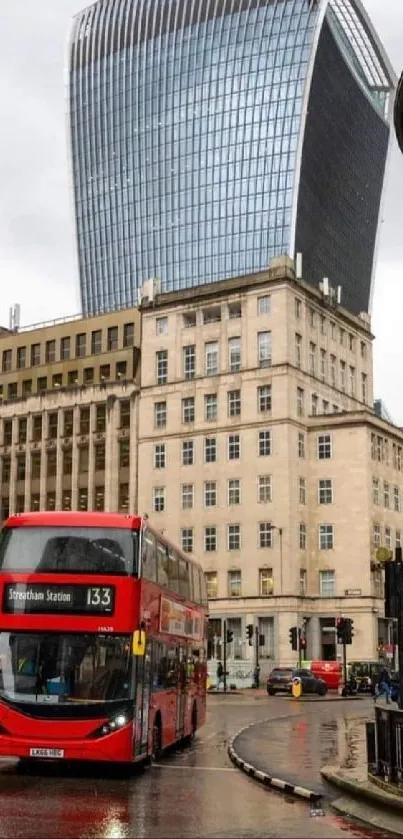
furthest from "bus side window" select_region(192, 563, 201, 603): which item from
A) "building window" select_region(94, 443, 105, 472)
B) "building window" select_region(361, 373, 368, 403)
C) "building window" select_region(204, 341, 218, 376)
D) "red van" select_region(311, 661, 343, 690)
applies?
"building window" select_region(361, 373, 368, 403)

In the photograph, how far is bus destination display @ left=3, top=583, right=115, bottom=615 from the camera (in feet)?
58.7

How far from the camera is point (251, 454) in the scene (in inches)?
3339

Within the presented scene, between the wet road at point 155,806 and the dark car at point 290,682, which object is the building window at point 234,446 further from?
the wet road at point 155,806

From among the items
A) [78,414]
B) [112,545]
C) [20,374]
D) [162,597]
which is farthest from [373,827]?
[20,374]

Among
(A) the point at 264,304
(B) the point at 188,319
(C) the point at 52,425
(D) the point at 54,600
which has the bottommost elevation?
(D) the point at 54,600

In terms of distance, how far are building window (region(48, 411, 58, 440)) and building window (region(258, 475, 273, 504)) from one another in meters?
24.4

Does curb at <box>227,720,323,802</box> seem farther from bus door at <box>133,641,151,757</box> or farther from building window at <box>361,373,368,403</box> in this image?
building window at <box>361,373,368,403</box>

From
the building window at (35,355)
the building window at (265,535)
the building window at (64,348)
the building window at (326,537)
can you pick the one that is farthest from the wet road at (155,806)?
the building window at (35,355)

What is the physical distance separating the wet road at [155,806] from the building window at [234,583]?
61.7 metres

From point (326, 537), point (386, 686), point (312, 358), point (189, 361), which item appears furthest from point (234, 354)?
point (386, 686)

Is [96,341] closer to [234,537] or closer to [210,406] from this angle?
[210,406]

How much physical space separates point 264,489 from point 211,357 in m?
13.2

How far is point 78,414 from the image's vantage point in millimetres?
98438

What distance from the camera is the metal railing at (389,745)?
14836 millimetres
